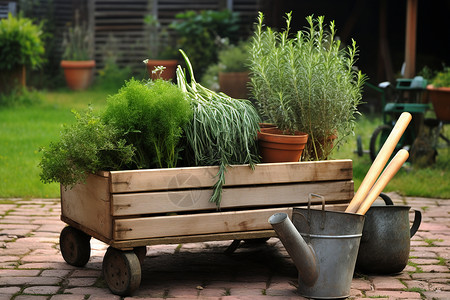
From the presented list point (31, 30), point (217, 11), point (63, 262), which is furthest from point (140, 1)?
point (63, 262)

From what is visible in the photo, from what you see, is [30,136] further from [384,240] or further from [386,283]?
[386,283]

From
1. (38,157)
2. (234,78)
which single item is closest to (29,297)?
(38,157)

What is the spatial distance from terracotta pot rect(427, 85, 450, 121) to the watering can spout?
408 centimetres

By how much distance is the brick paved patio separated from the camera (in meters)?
3.51

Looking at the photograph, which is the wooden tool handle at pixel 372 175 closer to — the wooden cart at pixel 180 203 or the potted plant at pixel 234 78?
the wooden cart at pixel 180 203

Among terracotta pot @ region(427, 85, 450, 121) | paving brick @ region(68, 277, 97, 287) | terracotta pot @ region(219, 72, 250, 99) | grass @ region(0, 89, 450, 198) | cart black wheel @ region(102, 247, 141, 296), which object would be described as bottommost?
paving brick @ region(68, 277, 97, 287)

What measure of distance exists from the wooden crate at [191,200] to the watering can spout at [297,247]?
26cm

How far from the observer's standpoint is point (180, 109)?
3.49m

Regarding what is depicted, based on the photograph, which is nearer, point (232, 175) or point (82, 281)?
point (232, 175)

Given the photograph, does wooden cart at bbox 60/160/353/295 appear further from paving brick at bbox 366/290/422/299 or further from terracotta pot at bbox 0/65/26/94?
terracotta pot at bbox 0/65/26/94

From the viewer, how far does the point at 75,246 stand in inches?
154

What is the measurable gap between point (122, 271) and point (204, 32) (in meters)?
10.0

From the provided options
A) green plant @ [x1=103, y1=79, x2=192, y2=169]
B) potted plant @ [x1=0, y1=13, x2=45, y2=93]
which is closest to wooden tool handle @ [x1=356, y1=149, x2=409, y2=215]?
green plant @ [x1=103, y1=79, x2=192, y2=169]

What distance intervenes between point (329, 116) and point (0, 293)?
1935 millimetres
